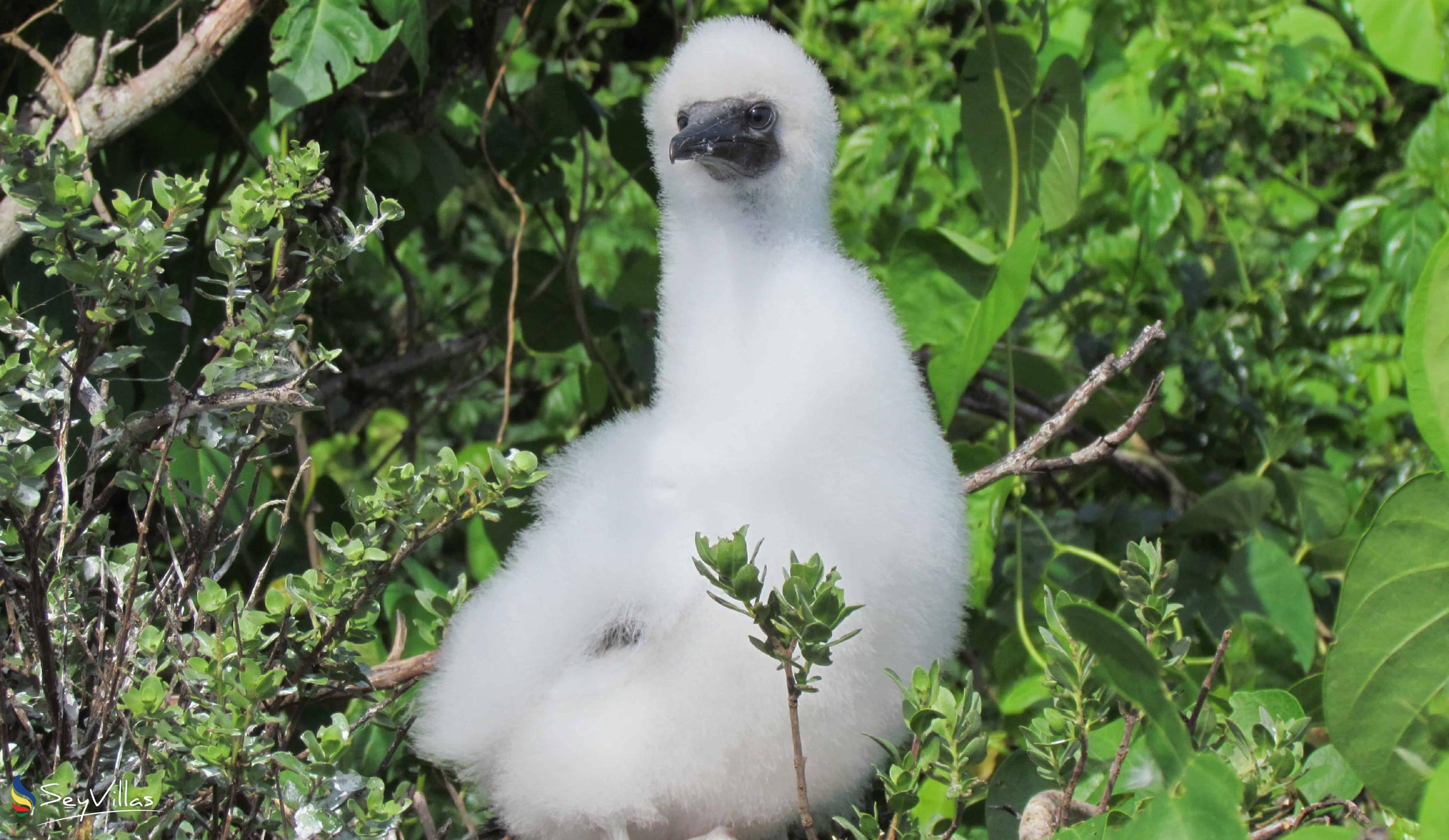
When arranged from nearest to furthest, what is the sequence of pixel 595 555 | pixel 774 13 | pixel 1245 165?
1. pixel 595 555
2. pixel 774 13
3. pixel 1245 165

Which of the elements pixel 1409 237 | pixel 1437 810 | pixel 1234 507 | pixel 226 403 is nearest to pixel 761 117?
pixel 226 403

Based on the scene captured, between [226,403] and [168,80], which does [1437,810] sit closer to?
[226,403]

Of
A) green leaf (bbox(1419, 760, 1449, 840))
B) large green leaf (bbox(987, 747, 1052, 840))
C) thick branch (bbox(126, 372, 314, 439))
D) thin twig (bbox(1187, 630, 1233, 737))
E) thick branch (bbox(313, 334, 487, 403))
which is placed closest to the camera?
green leaf (bbox(1419, 760, 1449, 840))

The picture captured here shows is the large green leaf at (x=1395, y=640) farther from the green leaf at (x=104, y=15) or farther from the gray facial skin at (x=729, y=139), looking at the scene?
the green leaf at (x=104, y=15)

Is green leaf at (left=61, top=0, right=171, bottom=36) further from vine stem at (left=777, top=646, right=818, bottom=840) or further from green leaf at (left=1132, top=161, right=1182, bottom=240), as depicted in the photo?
green leaf at (left=1132, top=161, right=1182, bottom=240)

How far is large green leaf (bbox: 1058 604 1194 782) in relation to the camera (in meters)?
0.80

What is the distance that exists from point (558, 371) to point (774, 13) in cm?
121

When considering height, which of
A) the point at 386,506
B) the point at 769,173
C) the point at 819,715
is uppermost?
the point at 769,173

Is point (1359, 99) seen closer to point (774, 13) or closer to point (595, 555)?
point (774, 13)

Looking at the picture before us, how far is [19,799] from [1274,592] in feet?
5.70

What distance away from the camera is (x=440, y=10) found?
69.2 inches

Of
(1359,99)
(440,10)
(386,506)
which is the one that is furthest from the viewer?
(1359,99)

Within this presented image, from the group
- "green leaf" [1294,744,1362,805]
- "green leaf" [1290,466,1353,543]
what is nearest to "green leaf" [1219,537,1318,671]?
"green leaf" [1290,466,1353,543]

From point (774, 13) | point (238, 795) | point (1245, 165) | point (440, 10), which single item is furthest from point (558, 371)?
point (238, 795)
